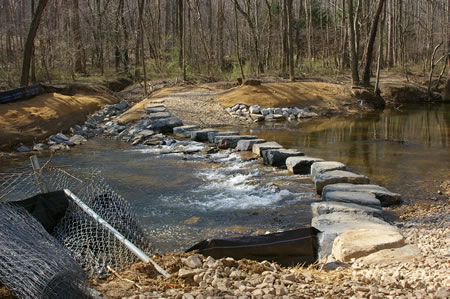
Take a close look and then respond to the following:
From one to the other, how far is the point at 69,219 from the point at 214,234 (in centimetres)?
157

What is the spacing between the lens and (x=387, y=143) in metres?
10.5

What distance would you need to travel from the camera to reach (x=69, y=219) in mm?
4551

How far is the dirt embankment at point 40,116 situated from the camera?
11.1 m

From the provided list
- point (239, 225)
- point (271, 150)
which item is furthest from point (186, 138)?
point (239, 225)

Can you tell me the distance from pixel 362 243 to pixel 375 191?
2139 mm

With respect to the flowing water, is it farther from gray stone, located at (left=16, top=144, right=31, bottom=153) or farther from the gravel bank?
the gravel bank

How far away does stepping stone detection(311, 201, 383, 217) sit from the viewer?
518cm

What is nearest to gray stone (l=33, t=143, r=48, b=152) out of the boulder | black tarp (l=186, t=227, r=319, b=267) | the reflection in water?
the boulder

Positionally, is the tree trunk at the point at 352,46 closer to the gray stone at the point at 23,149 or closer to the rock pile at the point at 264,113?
the rock pile at the point at 264,113

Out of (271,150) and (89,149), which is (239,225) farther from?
(89,149)

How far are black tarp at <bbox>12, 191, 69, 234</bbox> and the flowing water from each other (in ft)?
3.38

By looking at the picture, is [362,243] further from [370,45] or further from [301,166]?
[370,45]

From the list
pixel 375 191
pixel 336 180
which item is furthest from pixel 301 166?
pixel 375 191

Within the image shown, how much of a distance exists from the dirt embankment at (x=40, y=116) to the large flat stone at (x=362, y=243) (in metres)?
8.95
